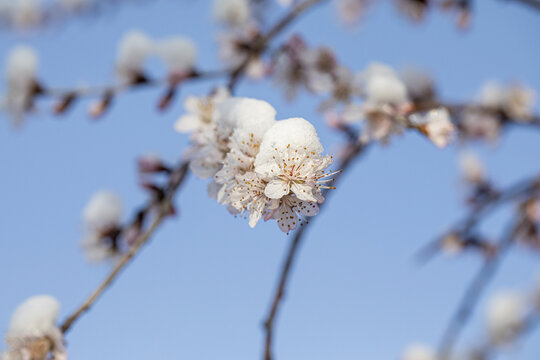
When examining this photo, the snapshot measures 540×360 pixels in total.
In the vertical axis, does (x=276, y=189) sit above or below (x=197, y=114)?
below

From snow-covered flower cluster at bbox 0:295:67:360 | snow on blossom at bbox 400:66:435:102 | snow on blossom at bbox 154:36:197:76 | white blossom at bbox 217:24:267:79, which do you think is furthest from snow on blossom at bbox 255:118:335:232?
snow on blossom at bbox 400:66:435:102

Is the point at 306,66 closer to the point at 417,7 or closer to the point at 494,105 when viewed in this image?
the point at 417,7

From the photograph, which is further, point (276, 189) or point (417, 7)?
point (417, 7)

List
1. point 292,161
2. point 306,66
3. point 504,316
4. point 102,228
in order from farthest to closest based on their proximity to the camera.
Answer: point 504,316
point 306,66
point 102,228
point 292,161

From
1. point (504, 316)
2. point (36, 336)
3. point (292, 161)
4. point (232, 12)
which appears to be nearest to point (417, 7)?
point (232, 12)

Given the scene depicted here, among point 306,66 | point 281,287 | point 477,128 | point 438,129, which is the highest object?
point 477,128

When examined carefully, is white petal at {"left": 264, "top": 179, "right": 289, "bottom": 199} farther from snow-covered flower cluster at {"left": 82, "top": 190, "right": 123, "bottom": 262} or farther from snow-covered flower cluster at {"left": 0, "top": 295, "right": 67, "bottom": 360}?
snow-covered flower cluster at {"left": 82, "top": 190, "right": 123, "bottom": 262}

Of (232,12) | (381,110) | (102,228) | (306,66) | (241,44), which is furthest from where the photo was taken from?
(232,12)

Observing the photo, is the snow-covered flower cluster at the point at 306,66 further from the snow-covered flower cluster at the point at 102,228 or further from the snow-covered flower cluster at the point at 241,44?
the snow-covered flower cluster at the point at 102,228
